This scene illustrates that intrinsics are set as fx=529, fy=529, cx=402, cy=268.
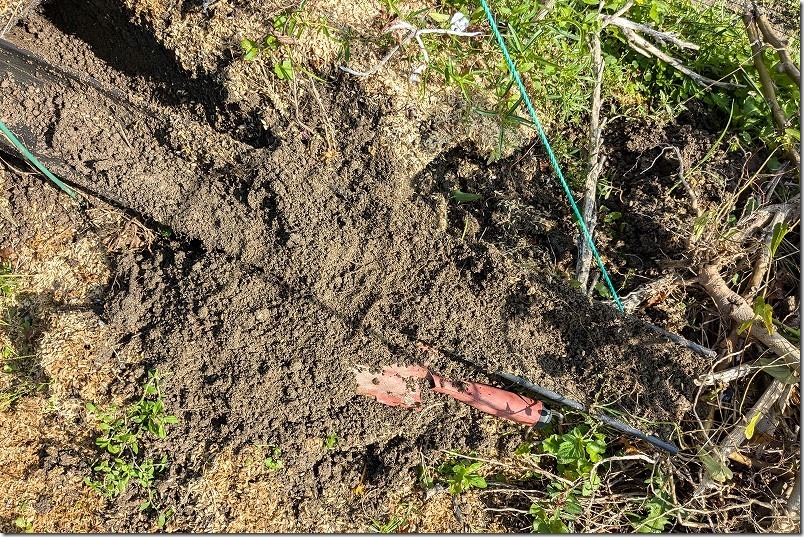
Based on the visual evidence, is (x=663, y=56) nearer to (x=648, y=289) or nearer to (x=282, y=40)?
(x=648, y=289)

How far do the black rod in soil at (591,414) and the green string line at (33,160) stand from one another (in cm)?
185

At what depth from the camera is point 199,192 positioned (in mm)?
2014

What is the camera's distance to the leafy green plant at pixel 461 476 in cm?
192

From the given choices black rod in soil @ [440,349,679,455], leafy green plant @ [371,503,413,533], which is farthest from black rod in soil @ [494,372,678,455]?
leafy green plant @ [371,503,413,533]

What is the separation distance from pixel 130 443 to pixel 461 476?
1.20 meters

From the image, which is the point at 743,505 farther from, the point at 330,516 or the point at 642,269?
the point at 330,516

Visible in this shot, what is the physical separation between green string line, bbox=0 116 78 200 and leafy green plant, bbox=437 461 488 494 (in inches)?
72.0

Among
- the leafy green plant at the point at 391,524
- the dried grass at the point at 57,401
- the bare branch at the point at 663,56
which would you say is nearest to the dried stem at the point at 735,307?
the bare branch at the point at 663,56

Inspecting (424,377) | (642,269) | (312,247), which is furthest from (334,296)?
(642,269)

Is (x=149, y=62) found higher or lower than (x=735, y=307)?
higher

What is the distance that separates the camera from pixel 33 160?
6.68 feet

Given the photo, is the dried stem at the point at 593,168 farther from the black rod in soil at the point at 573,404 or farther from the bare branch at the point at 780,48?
the bare branch at the point at 780,48

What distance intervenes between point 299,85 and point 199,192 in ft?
1.85

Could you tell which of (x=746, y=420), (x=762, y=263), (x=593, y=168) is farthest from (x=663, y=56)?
(x=746, y=420)
